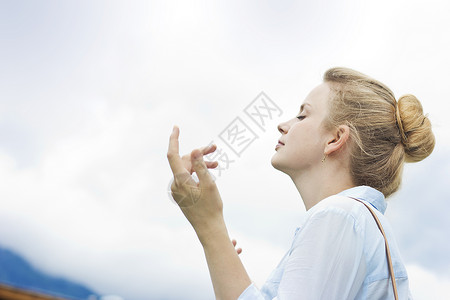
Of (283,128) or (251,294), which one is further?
(283,128)

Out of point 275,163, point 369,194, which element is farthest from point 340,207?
point 275,163

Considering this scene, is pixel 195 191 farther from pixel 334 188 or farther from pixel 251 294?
pixel 334 188

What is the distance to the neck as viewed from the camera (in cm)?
234

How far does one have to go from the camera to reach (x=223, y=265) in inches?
73.9

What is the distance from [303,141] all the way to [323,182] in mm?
239

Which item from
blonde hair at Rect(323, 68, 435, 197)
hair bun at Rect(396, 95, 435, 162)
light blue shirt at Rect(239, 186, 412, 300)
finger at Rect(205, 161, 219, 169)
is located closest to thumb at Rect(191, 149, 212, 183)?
finger at Rect(205, 161, 219, 169)

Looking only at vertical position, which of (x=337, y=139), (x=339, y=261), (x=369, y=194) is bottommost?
(x=339, y=261)

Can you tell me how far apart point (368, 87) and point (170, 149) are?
119 cm

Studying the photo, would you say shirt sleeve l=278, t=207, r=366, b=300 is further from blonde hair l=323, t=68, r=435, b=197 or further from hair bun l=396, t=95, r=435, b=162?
hair bun l=396, t=95, r=435, b=162

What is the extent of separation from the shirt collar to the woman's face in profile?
0.95 feet

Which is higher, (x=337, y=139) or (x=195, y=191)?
(x=337, y=139)

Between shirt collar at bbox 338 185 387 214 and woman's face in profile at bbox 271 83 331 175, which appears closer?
shirt collar at bbox 338 185 387 214

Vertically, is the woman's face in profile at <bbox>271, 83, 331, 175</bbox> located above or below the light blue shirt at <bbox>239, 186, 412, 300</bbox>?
above

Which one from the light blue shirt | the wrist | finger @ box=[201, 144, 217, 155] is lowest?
the light blue shirt
